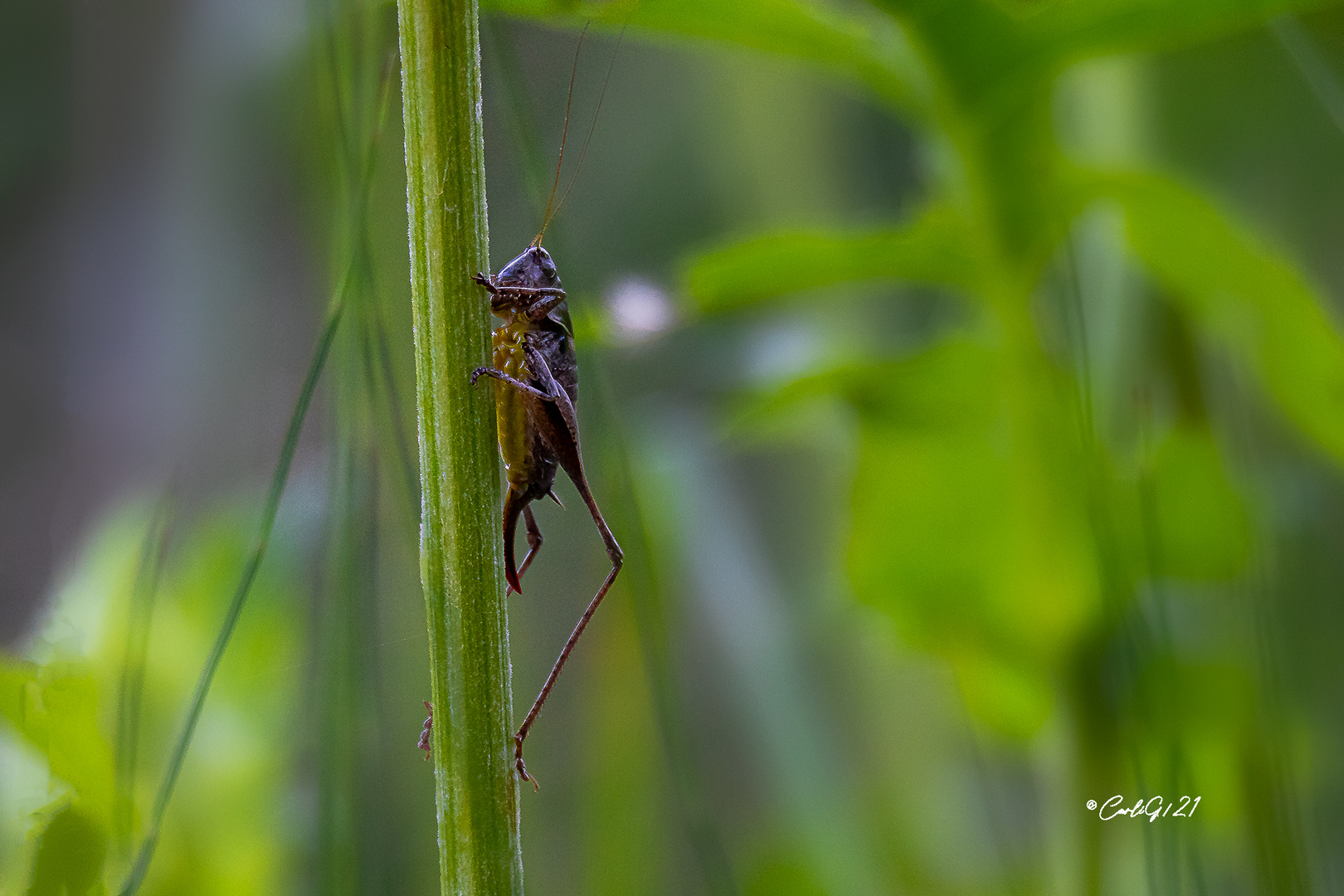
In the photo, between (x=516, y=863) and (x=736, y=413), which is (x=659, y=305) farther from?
(x=516, y=863)

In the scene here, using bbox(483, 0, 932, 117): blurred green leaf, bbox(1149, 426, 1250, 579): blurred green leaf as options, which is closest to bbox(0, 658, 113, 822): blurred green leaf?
bbox(483, 0, 932, 117): blurred green leaf

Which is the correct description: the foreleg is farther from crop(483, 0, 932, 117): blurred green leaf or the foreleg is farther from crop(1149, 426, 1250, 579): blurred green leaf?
crop(1149, 426, 1250, 579): blurred green leaf

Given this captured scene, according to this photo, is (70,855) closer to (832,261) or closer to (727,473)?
(832,261)

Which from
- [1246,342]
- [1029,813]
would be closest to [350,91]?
[1246,342]

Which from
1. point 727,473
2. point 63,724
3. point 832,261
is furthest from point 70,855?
point 727,473

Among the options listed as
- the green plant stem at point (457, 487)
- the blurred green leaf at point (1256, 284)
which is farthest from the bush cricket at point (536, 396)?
the blurred green leaf at point (1256, 284)
